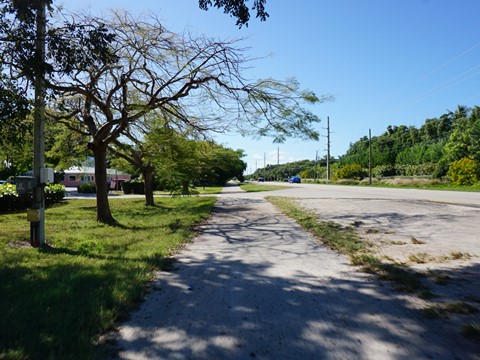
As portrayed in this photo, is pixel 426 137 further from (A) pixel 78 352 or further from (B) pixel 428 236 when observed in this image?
(A) pixel 78 352

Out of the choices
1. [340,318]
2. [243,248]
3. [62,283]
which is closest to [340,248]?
[243,248]

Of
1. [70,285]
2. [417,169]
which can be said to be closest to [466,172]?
[417,169]

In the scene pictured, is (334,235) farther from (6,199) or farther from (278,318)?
(6,199)

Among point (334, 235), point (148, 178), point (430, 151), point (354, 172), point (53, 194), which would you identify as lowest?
point (334, 235)

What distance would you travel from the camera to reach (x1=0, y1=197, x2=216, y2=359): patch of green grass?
3285 mm

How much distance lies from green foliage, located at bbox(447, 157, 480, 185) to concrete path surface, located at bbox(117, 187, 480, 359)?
134 feet

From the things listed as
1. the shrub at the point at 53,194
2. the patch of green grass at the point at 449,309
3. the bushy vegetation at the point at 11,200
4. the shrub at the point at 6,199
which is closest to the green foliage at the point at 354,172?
the shrub at the point at 53,194

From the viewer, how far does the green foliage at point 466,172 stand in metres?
40.2

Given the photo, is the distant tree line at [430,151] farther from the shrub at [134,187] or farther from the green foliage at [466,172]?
the shrub at [134,187]

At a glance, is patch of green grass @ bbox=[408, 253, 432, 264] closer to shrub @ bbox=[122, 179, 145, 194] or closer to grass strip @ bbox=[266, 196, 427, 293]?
grass strip @ bbox=[266, 196, 427, 293]

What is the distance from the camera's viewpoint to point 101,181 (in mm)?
12680

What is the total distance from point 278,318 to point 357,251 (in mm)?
3975

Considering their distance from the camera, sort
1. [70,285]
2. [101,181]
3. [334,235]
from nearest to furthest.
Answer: [70,285] < [334,235] < [101,181]

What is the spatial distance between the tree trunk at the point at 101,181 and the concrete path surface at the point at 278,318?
23.0 ft
